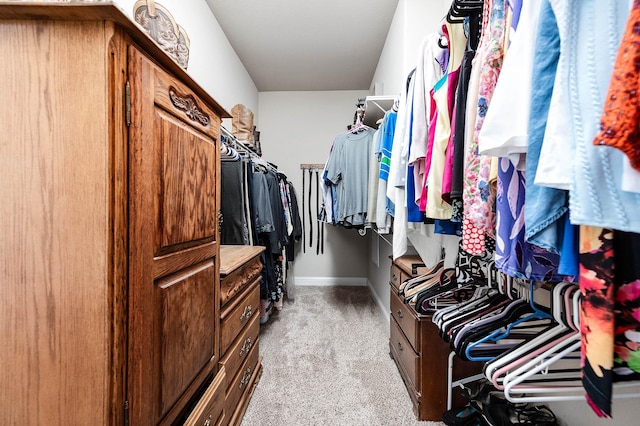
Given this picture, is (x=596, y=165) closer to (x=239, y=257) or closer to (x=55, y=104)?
(x=55, y=104)

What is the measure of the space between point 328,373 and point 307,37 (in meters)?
2.64

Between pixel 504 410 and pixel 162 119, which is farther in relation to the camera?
pixel 504 410

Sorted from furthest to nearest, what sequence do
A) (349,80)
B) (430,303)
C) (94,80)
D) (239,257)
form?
(349,80) < (239,257) < (430,303) < (94,80)

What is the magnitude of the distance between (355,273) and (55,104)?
10.9 ft

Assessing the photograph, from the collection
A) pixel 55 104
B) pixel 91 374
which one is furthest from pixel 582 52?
pixel 91 374

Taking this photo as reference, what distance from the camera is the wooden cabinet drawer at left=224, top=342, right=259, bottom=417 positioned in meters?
1.16

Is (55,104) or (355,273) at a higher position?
(55,104)

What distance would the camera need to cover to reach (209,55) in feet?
6.85

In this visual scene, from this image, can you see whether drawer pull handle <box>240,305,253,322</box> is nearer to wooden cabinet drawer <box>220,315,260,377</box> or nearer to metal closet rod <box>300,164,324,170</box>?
wooden cabinet drawer <box>220,315,260,377</box>

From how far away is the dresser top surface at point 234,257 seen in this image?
113cm

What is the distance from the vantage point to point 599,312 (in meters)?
0.42

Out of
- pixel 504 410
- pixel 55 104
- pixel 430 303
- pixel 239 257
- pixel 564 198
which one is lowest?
pixel 504 410

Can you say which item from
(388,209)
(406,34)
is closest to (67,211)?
(388,209)

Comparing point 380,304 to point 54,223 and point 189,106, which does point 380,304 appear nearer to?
point 189,106
